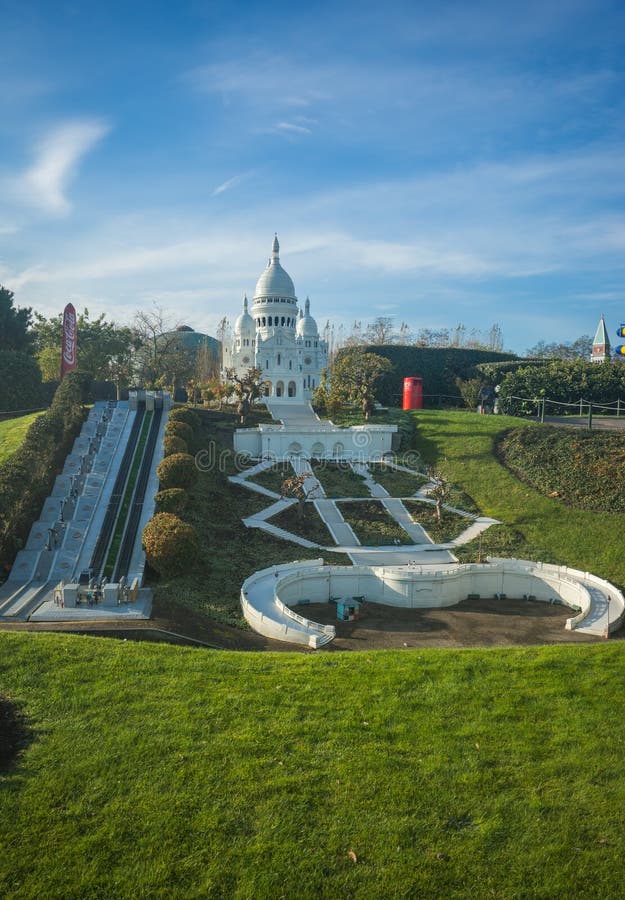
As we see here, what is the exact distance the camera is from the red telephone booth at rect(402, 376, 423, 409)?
60688 millimetres

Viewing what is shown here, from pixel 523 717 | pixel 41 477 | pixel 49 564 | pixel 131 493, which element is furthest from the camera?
pixel 131 493

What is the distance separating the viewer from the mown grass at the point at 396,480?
41.4 m

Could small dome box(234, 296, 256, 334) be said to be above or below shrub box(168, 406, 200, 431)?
above

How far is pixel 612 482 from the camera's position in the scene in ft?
121

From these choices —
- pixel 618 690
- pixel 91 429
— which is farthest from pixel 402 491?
pixel 618 690

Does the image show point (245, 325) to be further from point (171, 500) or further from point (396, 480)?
point (171, 500)

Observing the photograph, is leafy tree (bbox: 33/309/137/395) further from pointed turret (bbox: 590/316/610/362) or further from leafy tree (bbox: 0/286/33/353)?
pointed turret (bbox: 590/316/610/362)

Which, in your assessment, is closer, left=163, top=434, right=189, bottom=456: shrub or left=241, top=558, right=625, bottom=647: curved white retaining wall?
left=241, top=558, right=625, bottom=647: curved white retaining wall

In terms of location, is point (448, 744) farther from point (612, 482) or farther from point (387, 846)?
point (612, 482)

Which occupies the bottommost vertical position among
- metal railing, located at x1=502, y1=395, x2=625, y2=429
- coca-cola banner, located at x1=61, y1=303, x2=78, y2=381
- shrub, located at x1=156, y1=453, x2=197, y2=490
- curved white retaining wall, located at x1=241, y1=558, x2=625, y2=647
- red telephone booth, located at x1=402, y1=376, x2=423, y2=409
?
curved white retaining wall, located at x1=241, y1=558, x2=625, y2=647

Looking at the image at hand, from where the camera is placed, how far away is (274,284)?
260 feet

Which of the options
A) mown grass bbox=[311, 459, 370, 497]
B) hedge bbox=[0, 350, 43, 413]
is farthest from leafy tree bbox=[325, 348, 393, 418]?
hedge bbox=[0, 350, 43, 413]

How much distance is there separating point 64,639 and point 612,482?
32.7 metres

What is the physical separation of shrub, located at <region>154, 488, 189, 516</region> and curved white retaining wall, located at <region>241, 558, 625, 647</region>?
6048 millimetres
